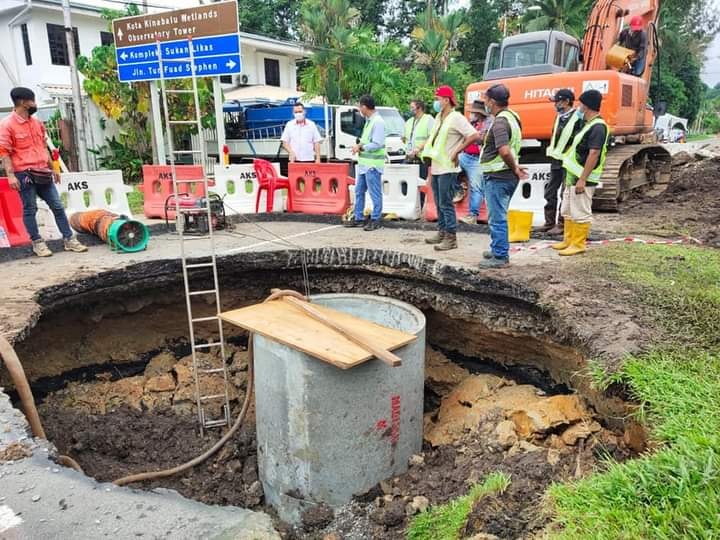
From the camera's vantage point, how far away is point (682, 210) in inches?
370

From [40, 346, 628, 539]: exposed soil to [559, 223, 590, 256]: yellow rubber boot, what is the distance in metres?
1.72

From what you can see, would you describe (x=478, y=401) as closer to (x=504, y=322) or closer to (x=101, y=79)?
(x=504, y=322)

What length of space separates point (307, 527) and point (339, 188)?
6309mm

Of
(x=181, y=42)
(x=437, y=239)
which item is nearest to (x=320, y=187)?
(x=437, y=239)

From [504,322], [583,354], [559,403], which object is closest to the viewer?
[583,354]

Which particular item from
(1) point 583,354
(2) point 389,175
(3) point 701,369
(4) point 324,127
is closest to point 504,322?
(1) point 583,354

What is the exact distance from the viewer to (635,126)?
33.6ft

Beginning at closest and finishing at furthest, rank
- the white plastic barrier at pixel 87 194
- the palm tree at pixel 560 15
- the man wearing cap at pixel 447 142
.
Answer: the man wearing cap at pixel 447 142 → the white plastic barrier at pixel 87 194 → the palm tree at pixel 560 15

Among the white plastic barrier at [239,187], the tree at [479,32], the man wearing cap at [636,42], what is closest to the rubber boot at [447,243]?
the white plastic barrier at [239,187]

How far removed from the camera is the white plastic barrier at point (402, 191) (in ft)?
30.2

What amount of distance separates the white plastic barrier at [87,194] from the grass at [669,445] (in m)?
7.72

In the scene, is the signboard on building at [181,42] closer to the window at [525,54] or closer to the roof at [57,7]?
the window at [525,54]

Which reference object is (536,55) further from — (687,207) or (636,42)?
(687,207)

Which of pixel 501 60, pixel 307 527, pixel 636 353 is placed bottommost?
pixel 307 527
